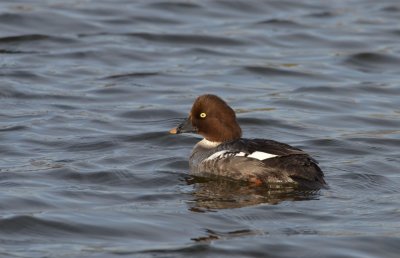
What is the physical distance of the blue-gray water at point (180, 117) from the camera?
9383 millimetres

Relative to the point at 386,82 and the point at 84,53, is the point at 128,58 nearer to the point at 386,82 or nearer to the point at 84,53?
the point at 84,53

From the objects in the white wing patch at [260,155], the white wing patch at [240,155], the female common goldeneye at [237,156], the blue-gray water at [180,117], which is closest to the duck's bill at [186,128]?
the female common goldeneye at [237,156]

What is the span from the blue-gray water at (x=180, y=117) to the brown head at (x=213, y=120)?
0.51 meters

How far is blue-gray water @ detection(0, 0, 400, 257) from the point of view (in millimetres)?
9383

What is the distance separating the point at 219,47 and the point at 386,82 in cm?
311

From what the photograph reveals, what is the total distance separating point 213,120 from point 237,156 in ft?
2.23

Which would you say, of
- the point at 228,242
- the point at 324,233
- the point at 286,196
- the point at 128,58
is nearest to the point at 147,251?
the point at 228,242

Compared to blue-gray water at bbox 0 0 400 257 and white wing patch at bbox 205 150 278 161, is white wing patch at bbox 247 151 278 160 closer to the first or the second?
white wing patch at bbox 205 150 278 161

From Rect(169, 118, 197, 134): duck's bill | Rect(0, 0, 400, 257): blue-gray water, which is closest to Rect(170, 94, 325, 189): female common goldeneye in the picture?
Rect(169, 118, 197, 134): duck's bill

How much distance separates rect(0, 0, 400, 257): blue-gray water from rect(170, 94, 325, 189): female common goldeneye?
21cm

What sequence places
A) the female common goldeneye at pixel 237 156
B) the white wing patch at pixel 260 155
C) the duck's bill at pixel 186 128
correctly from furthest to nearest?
the duck's bill at pixel 186 128
the white wing patch at pixel 260 155
the female common goldeneye at pixel 237 156

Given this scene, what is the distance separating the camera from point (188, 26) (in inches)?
773

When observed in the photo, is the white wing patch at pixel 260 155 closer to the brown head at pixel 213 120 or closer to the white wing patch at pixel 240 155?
the white wing patch at pixel 240 155

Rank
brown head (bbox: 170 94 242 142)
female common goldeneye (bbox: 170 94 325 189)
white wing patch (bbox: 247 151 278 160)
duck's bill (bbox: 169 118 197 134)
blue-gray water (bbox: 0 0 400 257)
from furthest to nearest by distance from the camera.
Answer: duck's bill (bbox: 169 118 197 134) → brown head (bbox: 170 94 242 142) → white wing patch (bbox: 247 151 278 160) → female common goldeneye (bbox: 170 94 325 189) → blue-gray water (bbox: 0 0 400 257)
